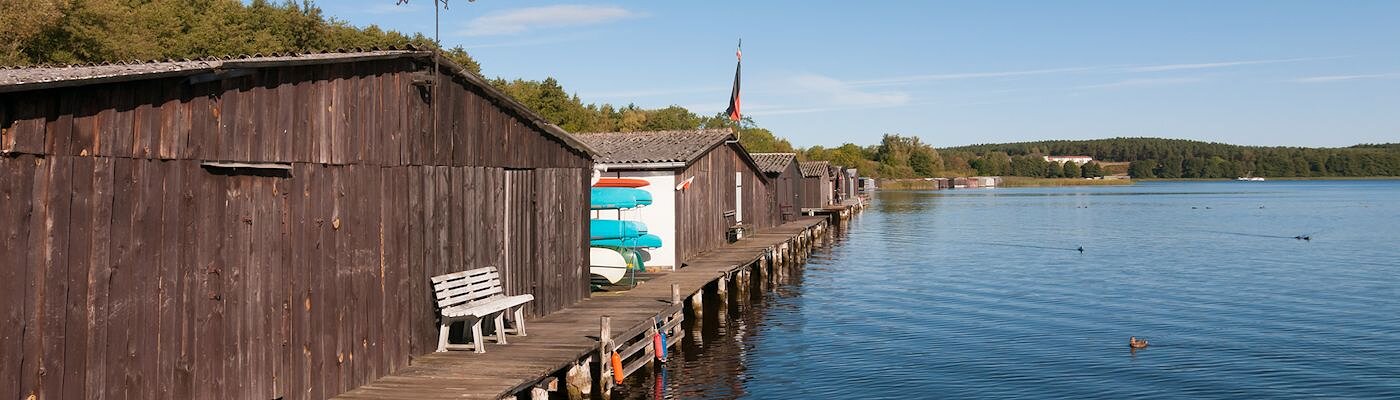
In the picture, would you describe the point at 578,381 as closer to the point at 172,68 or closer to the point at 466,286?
the point at 466,286

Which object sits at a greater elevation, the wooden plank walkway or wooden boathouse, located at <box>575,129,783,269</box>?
wooden boathouse, located at <box>575,129,783,269</box>

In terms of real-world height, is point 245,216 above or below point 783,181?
below

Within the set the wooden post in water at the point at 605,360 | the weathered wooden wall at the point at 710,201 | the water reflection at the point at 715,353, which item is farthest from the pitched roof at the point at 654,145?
the wooden post in water at the point at 605,360

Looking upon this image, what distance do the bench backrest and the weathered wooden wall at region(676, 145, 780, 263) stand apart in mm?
12914

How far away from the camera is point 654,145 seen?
31.3 m

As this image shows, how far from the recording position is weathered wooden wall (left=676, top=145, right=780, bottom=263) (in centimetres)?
2938

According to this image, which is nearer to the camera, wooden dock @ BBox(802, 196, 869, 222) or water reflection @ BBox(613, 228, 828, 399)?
water reflection @ BBox(613, 228, 828, 399)

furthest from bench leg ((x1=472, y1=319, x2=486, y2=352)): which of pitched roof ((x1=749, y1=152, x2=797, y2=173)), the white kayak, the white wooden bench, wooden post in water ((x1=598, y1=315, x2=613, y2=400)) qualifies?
pitched roof ((x1=749, y1=152, x2=797, y2=173))

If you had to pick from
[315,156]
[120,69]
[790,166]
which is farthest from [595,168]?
[790,166]

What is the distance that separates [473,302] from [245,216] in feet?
15.5

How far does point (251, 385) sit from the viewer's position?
10188 mm

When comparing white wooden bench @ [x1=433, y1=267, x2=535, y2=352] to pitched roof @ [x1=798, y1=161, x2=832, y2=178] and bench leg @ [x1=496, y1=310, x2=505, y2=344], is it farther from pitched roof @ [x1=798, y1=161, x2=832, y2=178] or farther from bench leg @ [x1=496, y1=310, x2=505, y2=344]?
pitched roof @ [x1=798, y1=161, x2=832, y2=178]

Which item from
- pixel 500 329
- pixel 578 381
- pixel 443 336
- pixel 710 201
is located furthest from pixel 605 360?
pixel 710 201

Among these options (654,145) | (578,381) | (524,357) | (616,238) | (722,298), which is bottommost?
(722,298)
